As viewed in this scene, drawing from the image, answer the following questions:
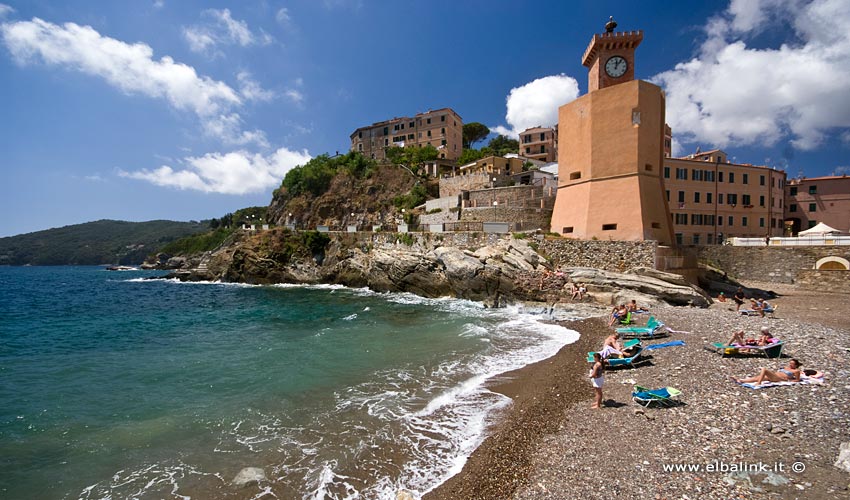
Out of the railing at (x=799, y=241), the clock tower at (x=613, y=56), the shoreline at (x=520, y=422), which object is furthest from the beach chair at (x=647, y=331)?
the railing at (x=799, y=241)

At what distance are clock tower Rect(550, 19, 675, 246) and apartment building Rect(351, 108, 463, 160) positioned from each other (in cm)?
3253

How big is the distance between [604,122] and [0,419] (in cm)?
2904

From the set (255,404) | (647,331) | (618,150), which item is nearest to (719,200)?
(618,150)

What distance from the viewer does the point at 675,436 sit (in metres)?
6.25

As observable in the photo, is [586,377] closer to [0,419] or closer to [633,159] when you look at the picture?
[0,419]

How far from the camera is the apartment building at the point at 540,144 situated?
2143 inches

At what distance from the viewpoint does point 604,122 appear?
22.6 meters

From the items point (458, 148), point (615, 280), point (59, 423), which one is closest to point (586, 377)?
point (615, 280)

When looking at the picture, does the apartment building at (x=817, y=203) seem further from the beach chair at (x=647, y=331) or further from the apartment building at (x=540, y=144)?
the beach chair at (x=647, y=331)

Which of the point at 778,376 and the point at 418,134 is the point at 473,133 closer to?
the point at 418,134

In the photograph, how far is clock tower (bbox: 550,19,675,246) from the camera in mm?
21781

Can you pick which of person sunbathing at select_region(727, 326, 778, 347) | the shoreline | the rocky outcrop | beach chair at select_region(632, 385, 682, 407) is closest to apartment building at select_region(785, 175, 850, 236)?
the rocky outcrop

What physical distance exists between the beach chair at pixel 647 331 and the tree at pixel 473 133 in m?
60.5

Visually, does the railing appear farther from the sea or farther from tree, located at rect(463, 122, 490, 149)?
tree, located at rect(463, 122, 490, 149)
